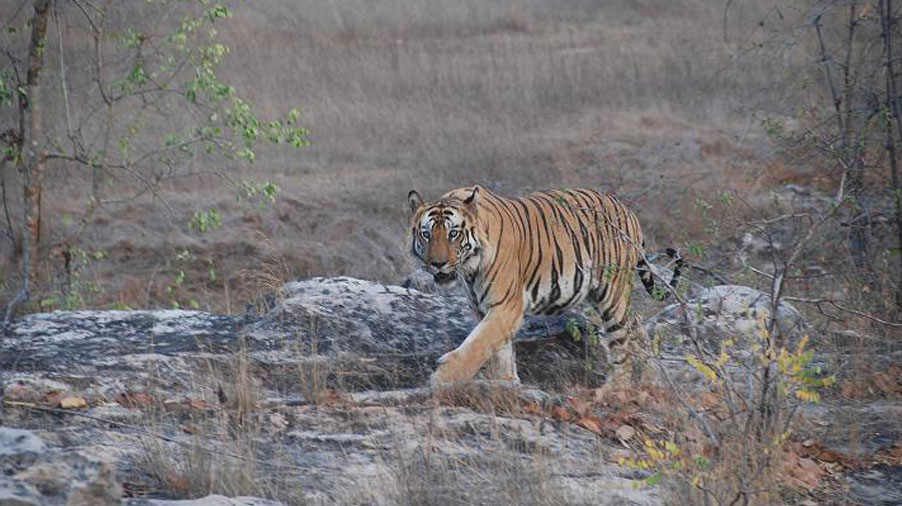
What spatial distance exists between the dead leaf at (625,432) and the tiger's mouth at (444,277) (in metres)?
1.71

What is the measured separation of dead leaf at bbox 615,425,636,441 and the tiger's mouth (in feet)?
5.60

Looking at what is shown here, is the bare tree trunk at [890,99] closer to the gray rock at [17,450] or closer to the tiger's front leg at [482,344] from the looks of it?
the tiger's front leg at [482,344]

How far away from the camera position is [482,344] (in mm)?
7988

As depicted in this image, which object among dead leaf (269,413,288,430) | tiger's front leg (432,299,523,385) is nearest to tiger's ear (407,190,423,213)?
tiger's front leg (432,299,523,385)

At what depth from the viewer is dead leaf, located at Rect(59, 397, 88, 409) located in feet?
23.0

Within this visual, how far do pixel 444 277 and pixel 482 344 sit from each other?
1.73 feet

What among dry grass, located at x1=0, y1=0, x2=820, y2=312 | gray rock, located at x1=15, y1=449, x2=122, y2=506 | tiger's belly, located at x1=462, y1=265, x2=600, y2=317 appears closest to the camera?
gray rock, located at x1=15, y1=449, x2=122, y2=506

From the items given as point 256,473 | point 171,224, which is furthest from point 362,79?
point 256,473

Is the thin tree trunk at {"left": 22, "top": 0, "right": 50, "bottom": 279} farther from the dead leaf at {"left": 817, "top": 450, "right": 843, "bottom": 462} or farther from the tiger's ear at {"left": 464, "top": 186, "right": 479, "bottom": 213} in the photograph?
the dead leaf at {"left": 817, "top": 450, "right": 843, "bottom": 462}

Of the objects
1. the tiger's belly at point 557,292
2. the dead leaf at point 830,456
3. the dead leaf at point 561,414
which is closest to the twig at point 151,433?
the dead leaf at point 561,414

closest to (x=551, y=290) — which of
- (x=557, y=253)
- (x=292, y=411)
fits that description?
(x=557, y=253)

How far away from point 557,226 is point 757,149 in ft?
→ 35.4

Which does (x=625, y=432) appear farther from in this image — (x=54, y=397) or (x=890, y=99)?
(x=890, y=99)

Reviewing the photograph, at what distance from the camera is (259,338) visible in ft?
28.0
